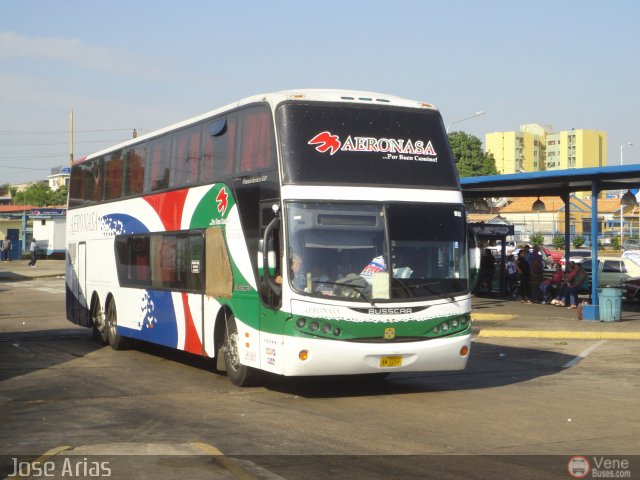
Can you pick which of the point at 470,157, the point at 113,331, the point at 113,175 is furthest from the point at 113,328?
the point at 470,157

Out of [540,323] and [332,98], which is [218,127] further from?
[540,323]

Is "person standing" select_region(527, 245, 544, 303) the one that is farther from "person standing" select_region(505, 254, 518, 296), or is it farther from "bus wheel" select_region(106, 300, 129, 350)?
"bus wheel" select_region(106, 300, 129, 350)

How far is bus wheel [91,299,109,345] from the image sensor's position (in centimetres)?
2061

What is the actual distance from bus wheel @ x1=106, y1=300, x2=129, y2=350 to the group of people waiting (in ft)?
50.9

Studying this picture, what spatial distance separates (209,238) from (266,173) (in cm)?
242

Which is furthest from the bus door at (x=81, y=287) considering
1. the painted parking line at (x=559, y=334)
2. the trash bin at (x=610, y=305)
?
the trash bin at (x=610, y=305)

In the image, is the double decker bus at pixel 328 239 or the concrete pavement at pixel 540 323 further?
the concrete pavement at pixel 540 323

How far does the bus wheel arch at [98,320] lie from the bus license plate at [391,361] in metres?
9.53

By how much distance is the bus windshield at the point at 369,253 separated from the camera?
40.6 ft

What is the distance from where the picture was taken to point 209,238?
1512cm

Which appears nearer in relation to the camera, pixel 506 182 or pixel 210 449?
pixel 210 449

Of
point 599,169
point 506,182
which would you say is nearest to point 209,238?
point 599,169

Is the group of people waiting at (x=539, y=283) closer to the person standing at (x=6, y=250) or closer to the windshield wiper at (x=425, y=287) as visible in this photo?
the windshield wiper at (x=425, y=287)

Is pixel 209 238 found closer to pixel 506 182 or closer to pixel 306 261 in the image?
pixel 306 261
